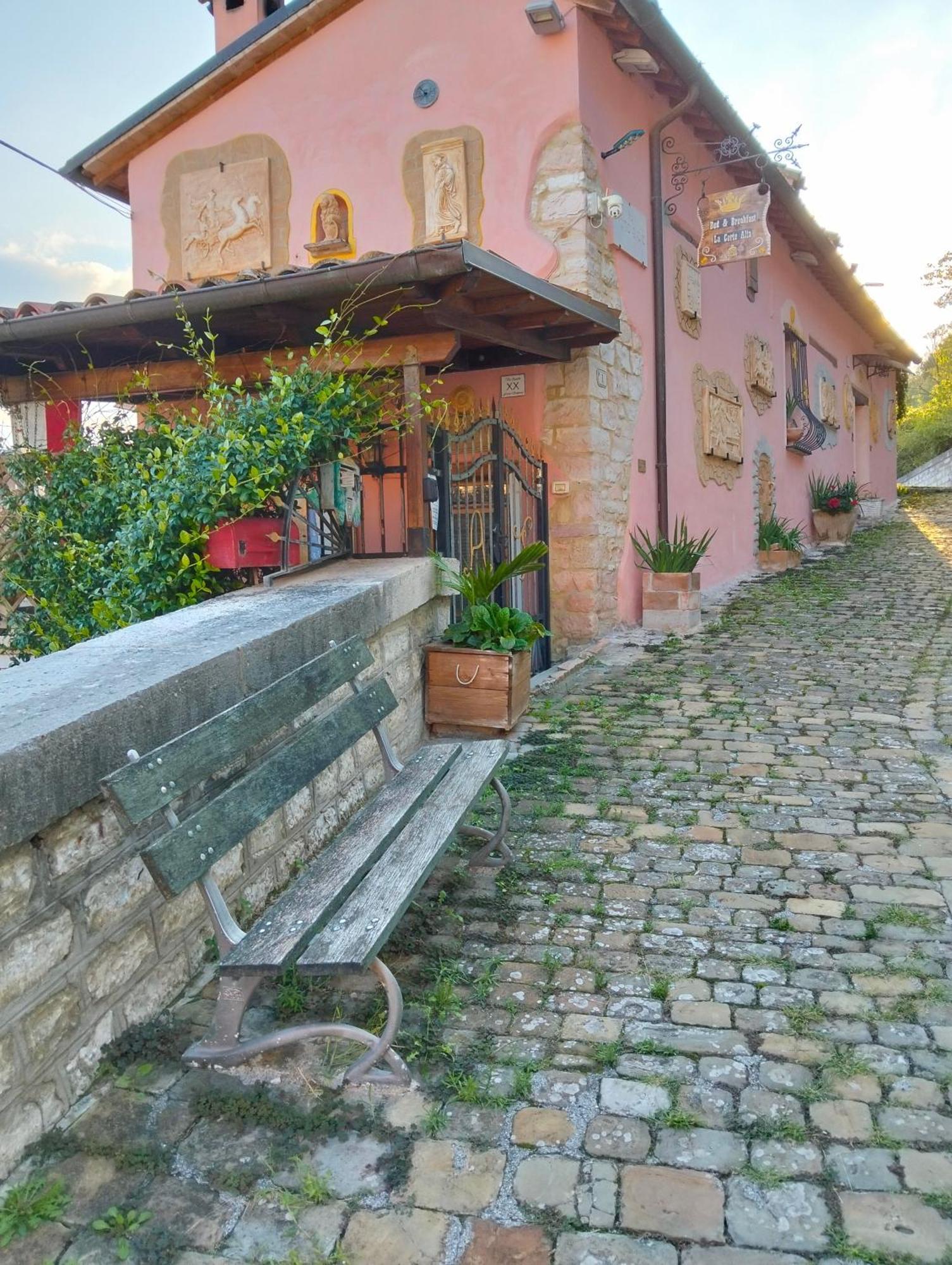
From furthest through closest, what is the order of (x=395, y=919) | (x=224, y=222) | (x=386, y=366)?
(x=224, y=222)
(x=386, y=366)
(x=395, y=919)

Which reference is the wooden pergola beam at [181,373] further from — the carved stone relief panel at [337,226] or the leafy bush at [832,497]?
the leafy bush at [832,497]

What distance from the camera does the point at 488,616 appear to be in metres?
4.98

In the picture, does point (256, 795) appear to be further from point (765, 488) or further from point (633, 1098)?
point (765, 488)

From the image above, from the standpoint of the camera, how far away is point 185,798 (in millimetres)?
2719

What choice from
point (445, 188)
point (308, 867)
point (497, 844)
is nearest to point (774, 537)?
point (445, 188)

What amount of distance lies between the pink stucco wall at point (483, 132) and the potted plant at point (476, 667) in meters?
2.54

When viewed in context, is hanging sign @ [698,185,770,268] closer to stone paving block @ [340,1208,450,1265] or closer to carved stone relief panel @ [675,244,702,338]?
carved stone relief panel @ [675,244,702,338]

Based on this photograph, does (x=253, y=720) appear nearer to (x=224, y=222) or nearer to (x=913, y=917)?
(x=913, y=917)

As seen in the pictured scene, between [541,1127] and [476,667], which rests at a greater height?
[476,667]

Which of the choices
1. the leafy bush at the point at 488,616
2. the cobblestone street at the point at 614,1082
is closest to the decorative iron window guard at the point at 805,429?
the leafy bush at the point at 488,616

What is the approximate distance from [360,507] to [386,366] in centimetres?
76

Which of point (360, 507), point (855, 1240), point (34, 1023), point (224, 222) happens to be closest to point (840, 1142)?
point (855, 1240)

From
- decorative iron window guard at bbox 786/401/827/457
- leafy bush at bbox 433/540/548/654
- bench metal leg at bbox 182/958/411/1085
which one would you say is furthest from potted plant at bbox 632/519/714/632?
bench metal leg at bbox 182/958/411/1085

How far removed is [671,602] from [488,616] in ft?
11.2
